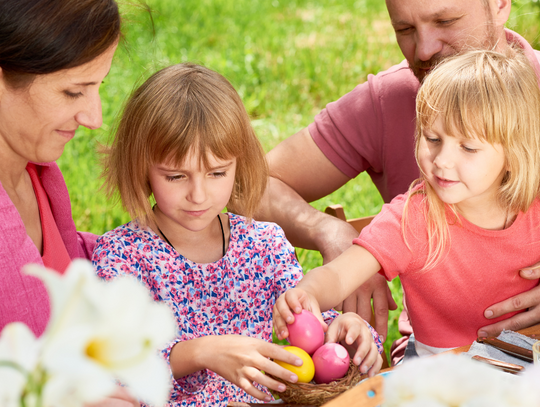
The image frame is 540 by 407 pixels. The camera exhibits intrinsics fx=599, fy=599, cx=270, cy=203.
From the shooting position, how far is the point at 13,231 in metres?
1.46

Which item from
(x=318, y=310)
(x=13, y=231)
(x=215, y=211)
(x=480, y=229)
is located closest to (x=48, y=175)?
(x=13, y=231)

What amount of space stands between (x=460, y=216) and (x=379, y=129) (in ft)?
2.04

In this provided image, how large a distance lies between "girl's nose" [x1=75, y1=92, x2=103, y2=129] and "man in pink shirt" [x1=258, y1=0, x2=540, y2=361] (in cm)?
92

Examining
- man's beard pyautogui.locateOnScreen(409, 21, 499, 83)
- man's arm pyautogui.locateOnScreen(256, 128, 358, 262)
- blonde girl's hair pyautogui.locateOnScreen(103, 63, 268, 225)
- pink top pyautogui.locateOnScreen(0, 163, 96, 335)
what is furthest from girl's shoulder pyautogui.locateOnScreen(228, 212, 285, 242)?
man's beard pyautogui.locateOnScreen(409, 21, 499, 83)

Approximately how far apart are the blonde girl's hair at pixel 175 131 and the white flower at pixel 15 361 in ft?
3.66

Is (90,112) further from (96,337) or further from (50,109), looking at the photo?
(96,337)

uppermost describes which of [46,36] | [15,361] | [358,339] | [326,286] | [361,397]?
[46,36]

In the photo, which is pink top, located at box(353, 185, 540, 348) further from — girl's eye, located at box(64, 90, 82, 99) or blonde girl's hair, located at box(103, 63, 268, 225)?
girl's eye, located at box(64, 90, 82, 99)

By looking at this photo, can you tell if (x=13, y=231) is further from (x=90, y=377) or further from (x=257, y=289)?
(x=90, y=377)

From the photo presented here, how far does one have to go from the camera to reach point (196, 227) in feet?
5.68

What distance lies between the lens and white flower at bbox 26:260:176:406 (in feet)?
1.56

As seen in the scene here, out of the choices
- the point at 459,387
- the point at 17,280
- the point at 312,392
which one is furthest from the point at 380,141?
the point at 459,387

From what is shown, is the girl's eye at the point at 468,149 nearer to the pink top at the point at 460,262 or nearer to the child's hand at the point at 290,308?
the pink top at the point at 460,262

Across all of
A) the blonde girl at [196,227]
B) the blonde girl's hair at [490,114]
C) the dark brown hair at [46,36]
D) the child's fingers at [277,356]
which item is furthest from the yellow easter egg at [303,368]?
the dark brown hair at [46,36]
